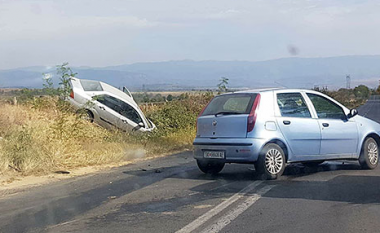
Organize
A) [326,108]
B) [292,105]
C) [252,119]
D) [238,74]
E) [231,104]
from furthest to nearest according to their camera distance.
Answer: [238,74], [326,108], [292,105], [231,104], [252,119]

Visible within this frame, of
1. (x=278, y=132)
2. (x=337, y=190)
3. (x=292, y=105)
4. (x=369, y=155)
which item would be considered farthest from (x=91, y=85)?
(x=337, y=190)

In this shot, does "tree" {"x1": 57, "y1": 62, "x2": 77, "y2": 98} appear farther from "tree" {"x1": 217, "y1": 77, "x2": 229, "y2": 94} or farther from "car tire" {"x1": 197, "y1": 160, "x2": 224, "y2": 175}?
"tree" {"x1": 217, "y1": 77, "x2": 229, "y2": 94}

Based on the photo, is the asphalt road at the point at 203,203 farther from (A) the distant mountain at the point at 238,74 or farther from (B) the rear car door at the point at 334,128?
(A) the distant mountain at the point at 238,74

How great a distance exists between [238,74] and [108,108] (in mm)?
20463

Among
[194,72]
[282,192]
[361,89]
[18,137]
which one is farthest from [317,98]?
[361,89]

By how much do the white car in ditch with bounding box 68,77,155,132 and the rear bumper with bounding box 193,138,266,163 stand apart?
944 centimetres

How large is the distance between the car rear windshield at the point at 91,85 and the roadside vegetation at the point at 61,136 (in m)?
1.84

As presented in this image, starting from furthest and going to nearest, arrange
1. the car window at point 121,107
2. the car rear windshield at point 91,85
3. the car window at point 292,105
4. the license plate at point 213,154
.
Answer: the car window at point 121,107
the car rear windshield at point 91,85
the car window at point 292,105
the license plate at point 213,154

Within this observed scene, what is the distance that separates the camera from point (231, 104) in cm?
982

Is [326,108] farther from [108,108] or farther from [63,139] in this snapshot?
[108,108]

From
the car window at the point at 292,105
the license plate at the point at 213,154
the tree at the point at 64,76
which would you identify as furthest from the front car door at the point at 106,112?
the car window at the point at 292,105

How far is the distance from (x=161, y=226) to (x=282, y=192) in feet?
8.61

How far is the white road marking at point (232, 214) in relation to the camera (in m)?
6.18

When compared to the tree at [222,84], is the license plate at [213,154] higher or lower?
lower
